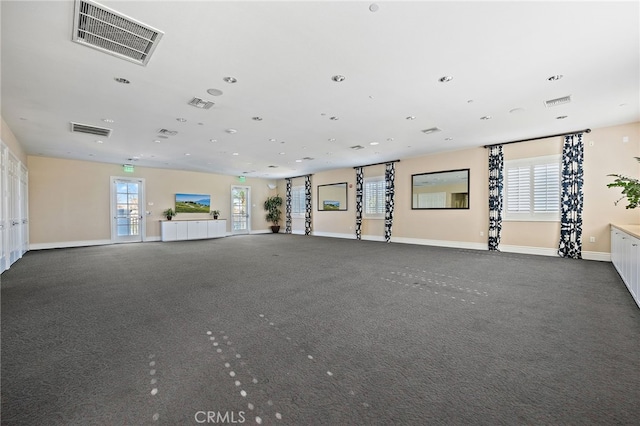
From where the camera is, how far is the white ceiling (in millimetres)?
2648

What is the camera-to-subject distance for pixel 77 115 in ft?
17.0

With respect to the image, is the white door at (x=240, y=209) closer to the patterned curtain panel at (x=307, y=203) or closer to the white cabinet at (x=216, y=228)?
the white cabinet at (x=216, y=228)

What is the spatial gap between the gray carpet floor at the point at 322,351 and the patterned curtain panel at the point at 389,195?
574cm

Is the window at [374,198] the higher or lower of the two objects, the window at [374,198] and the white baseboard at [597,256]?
the higher

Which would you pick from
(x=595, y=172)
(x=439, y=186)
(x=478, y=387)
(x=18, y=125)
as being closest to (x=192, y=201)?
(x=18, y=125)

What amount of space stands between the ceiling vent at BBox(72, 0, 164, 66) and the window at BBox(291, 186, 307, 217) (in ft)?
35.9

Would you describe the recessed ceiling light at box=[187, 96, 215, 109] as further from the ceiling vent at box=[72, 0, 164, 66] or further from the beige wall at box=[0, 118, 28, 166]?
the beige wall at box=[0, 118, 28, 166]

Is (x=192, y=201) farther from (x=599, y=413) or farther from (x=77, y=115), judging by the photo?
(x=599, y=413)

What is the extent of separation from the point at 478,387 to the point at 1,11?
5078 millimetres

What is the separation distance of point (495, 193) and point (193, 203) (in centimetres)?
1165

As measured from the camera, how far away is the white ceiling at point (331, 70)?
2.65 meters

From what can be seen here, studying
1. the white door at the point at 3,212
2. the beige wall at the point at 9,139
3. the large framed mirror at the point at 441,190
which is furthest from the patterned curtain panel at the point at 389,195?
the beige wall at the point at 9,139

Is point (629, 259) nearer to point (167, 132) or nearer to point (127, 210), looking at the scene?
point (167, 132)

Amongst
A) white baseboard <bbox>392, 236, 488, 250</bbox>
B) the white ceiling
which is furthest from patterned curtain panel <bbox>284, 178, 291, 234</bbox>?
the white ceiling
